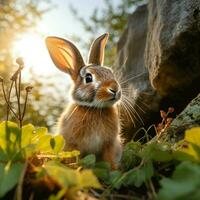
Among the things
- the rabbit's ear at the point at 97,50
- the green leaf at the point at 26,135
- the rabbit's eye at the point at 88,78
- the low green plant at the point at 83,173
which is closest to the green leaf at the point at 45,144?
the low green plant at the point at 83,173

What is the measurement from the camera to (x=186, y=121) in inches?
149

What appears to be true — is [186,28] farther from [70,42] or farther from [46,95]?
[46,95]

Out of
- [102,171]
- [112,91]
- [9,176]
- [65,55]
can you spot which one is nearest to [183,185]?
[102,171]

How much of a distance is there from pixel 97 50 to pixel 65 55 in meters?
0.38

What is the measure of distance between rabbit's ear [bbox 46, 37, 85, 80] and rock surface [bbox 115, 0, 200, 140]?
611 mm

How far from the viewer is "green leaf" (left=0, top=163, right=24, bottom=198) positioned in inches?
90.0

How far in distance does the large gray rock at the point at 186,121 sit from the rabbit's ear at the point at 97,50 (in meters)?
1.75

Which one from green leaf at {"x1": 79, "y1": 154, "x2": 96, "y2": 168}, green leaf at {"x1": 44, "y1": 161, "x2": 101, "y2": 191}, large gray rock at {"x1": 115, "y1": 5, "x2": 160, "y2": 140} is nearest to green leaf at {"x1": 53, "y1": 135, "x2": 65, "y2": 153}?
green leaf at {"x1": 79, "y1": 154, "x2": 96, "y2": 168}

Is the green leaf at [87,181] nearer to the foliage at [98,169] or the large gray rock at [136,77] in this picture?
the foliage at [98,169]

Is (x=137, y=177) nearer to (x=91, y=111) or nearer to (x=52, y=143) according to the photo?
(x=52, y=143)

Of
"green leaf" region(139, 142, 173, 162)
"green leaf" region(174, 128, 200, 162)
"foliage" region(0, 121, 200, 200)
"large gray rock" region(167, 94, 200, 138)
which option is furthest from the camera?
"large gray rock" region(167, 94, 200, 138)

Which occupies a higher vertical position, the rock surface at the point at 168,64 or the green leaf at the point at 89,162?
the rock surface at the point at 168,64

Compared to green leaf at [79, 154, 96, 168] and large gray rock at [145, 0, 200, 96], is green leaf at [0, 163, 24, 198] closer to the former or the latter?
green leaf at [79, 154, 96, 168]

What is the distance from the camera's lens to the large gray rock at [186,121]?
373 cm
